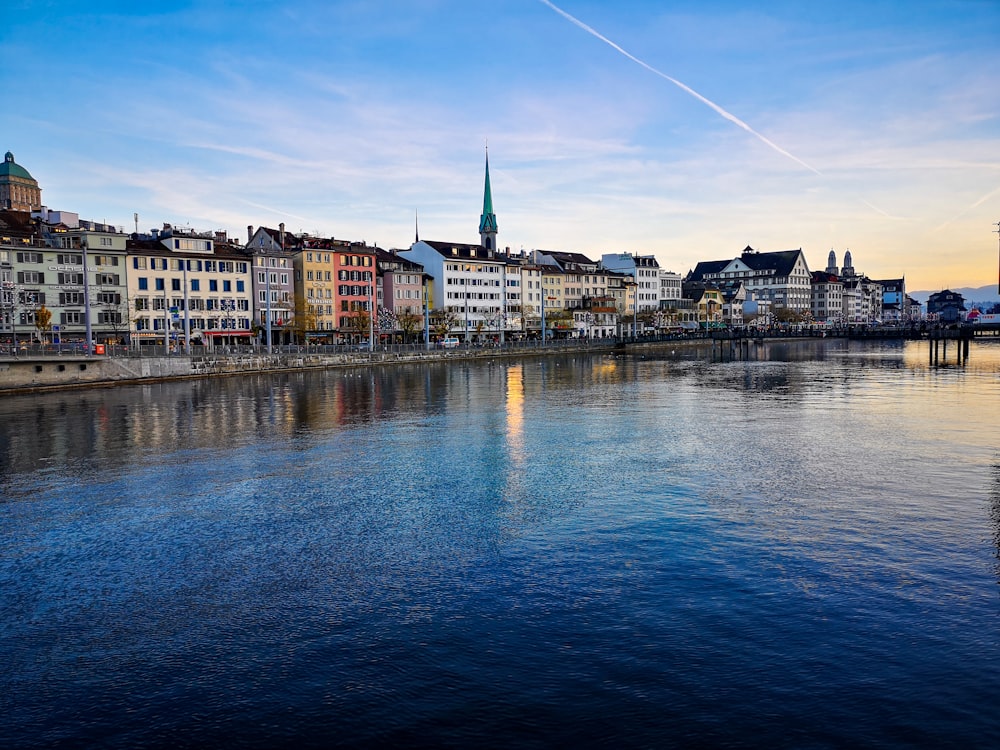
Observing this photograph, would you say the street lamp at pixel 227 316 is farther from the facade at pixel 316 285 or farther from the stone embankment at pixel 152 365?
the stone embankment at pixel 152 365

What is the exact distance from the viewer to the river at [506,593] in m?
9.38

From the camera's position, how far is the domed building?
169m

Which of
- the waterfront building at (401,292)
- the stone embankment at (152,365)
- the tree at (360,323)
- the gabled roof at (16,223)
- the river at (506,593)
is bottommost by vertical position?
the river at (506,593)

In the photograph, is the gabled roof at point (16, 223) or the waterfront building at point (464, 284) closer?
→ the gabled roof at point (16, 223)

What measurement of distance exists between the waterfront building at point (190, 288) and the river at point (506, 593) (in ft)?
184

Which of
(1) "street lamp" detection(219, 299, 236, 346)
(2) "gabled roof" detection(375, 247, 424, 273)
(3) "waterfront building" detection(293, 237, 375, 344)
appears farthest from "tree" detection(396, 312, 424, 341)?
(1) "street lamp" detection(219, 299, 236, 346)

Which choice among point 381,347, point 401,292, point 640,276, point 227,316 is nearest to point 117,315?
point 227,316

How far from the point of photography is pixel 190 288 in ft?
275

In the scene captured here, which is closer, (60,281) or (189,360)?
(189,360)

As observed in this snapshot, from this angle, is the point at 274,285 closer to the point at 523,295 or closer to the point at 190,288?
the point at 190,288

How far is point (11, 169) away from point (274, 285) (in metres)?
123

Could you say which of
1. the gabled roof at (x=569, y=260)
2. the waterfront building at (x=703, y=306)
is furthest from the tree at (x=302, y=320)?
the waterfront building at (x=703, y=306)

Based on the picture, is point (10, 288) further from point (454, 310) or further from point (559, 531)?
point (559, 531)

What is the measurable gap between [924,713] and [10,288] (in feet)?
268
